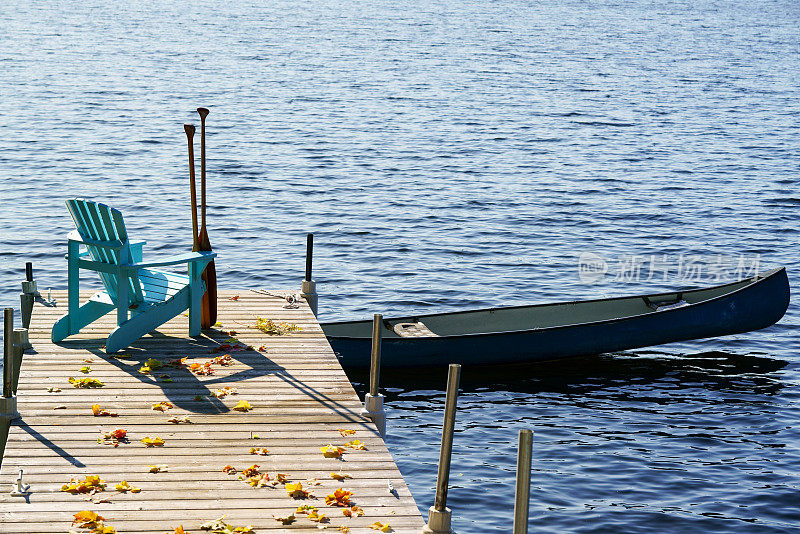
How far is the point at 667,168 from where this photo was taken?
27906mm

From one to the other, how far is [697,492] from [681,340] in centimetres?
398

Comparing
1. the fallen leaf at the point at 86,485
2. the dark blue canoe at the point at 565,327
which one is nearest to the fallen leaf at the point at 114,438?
the fallen leaf at the point at 86,485

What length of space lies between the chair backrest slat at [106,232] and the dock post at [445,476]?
382cm

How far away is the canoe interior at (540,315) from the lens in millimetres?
14227

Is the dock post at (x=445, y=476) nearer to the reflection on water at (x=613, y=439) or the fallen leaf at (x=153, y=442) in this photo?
the fallen leaf at (x=153, y=442)

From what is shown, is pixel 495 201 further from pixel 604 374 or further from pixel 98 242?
pixel 98 242

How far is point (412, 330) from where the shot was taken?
13.9 metres

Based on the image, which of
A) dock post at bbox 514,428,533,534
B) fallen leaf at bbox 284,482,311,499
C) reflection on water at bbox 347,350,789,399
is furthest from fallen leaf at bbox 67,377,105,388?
reflection on water at bbox 347,350,789,399

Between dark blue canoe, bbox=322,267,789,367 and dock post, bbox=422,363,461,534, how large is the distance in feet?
20.2

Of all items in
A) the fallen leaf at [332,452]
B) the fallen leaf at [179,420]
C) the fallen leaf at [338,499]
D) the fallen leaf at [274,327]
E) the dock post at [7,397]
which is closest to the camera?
the fallen leaf at [338,499]

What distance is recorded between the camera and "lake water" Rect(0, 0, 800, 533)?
38.2 ft

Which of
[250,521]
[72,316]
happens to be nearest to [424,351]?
[72,316]

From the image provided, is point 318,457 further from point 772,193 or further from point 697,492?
point 772,193

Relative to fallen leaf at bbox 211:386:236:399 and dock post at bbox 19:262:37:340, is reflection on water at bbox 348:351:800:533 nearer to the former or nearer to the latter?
fallen leaf at bbox 211:386:236:399
